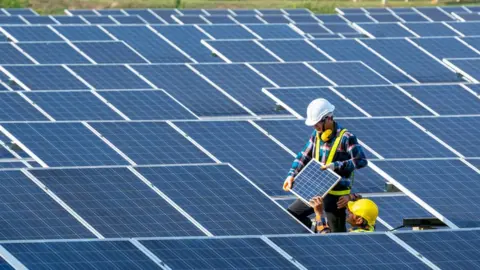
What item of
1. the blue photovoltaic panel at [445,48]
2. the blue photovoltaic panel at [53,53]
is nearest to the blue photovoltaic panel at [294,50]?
the blue photovoltaic panel at [445,48]

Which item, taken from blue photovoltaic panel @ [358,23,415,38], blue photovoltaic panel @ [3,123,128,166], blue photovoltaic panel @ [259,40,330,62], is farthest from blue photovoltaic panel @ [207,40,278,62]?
blue photovoltaic panel @ [3,123,128,166]

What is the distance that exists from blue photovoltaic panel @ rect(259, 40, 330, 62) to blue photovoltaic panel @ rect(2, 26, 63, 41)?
245 inches

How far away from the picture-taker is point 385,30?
49.7 metres

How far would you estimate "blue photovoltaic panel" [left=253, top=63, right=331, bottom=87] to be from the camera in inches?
1426

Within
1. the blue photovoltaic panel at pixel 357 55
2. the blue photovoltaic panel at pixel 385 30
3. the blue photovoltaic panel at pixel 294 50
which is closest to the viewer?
the blue photovoltaic panel at pixel 357 55

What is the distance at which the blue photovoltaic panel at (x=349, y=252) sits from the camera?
17.0 meters

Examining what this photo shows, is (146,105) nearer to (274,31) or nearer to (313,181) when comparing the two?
(313,181)

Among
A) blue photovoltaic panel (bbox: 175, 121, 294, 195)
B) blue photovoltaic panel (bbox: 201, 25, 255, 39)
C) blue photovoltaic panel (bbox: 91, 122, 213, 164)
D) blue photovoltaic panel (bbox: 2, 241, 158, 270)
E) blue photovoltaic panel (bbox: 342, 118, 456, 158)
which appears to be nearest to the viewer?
blue photovoltaic panel (bbox: 2, 241, 158, 270)

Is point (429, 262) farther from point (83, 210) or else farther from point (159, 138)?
point (159, 138)

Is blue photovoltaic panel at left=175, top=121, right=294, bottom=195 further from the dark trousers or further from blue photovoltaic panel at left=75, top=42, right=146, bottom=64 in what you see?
blue photovoltaic panel at left=75, top=42, right=146, bottom=64

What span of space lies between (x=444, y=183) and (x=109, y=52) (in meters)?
21.0

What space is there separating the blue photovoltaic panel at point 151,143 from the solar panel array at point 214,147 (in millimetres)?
27

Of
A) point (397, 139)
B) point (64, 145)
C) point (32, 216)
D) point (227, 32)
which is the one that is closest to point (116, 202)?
point (32, 216)

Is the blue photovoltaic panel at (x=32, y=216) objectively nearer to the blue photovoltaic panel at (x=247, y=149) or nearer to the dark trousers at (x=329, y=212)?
the dark trousers at (x=329, y=212)
